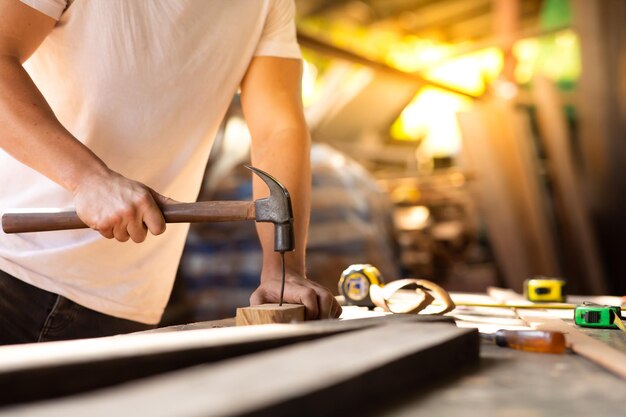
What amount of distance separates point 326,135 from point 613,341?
20.6 feet

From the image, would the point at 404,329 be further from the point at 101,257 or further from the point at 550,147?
the point at 550,147

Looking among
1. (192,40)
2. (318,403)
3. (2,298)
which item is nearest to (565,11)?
(192,40)

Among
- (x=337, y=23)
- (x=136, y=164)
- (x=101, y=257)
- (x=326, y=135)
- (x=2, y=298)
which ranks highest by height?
(x=337, y=23)

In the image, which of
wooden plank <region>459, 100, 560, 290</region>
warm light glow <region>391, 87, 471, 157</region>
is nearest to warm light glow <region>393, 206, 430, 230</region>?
wooden plank <region>459, 100, 560, 290</region>

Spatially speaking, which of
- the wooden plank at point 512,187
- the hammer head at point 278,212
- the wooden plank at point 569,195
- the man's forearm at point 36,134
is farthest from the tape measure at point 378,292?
the wooden plank at point 569,195

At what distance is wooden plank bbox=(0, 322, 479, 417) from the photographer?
0.58 m

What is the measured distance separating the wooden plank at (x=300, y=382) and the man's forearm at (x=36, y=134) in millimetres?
743

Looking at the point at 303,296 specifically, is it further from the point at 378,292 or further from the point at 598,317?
the point at 598,317

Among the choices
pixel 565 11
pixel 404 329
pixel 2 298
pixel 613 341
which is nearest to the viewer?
pixel 404 329

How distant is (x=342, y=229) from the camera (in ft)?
13.6

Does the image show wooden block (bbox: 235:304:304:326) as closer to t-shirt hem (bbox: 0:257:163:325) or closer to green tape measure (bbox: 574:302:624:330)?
t-shirt hem (bbox: 0:257:163:325)

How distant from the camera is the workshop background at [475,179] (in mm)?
4180

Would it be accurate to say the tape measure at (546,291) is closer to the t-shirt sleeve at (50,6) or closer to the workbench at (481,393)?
the workbench at (481,393)

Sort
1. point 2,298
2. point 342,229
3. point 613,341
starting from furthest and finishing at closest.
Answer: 1. point 342,229
2. point 2,298
3. point 613,341
